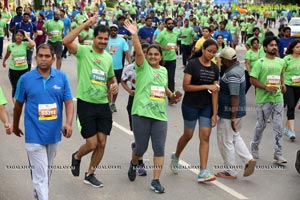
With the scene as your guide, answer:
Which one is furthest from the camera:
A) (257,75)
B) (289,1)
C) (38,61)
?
(289,1)

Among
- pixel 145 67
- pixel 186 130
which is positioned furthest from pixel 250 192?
pixel 145 67

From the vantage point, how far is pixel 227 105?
6.79 metres

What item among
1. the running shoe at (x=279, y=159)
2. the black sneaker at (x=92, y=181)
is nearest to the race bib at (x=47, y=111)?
the black sneaker at (x=92, y=181)

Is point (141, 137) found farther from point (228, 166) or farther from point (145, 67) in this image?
point (228, 166)

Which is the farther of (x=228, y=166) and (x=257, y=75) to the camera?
(x=257, y=75)

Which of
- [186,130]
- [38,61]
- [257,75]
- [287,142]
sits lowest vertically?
[287,142]

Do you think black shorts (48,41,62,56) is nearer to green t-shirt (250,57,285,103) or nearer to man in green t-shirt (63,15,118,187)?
green t-shirt (250,57,285,103)

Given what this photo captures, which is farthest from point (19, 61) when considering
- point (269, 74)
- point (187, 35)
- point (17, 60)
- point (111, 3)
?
point (111, 3)

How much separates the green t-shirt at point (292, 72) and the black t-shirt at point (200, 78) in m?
2.56

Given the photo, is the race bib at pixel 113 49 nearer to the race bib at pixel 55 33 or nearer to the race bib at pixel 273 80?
the race bib at pixel 273 80

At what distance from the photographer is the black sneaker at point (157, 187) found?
20.7ft

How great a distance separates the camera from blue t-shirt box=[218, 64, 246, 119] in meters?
6.64

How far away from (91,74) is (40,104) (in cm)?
109

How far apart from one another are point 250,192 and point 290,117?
2689 millimetres
